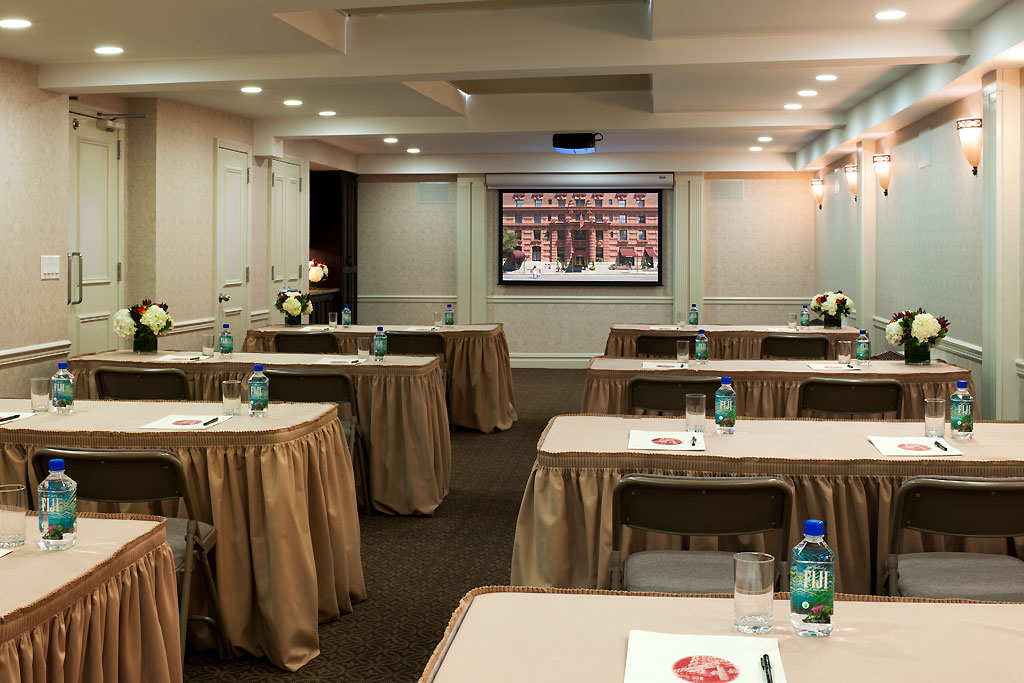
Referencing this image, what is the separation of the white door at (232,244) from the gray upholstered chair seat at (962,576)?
7.02 metres

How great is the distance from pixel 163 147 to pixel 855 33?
5145 mm

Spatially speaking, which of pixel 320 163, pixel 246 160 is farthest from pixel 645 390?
pixel 320 163

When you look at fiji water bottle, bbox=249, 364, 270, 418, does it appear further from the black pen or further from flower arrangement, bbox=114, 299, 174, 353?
the black pen

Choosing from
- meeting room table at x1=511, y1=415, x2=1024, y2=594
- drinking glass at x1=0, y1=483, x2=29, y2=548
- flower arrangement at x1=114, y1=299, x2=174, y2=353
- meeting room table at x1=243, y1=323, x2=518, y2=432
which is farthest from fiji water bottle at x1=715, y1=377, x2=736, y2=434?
meeting room table at x1=243, y1=323, x2=518, y2=432

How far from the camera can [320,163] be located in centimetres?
1134

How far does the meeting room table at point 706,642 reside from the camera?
5.27ft

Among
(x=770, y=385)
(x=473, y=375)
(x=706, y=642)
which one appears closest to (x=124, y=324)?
(x=473, y=375)

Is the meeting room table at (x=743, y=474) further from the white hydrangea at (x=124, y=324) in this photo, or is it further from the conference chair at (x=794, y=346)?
the conference chair at (x=794, y=346)

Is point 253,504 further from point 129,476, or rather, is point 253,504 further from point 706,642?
point 706,642

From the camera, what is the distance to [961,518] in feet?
8.93

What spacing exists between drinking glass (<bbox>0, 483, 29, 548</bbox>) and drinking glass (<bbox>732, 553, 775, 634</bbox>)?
1.64m

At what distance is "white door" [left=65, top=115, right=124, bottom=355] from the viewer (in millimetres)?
7117

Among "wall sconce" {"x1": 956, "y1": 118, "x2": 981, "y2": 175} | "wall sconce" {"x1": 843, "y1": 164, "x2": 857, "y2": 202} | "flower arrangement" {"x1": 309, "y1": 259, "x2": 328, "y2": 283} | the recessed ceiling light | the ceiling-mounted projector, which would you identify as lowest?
"flower arrangement" {"x1": 309, "y1": 259, "x2": 328, "y2": 283}

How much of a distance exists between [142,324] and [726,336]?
431cm
